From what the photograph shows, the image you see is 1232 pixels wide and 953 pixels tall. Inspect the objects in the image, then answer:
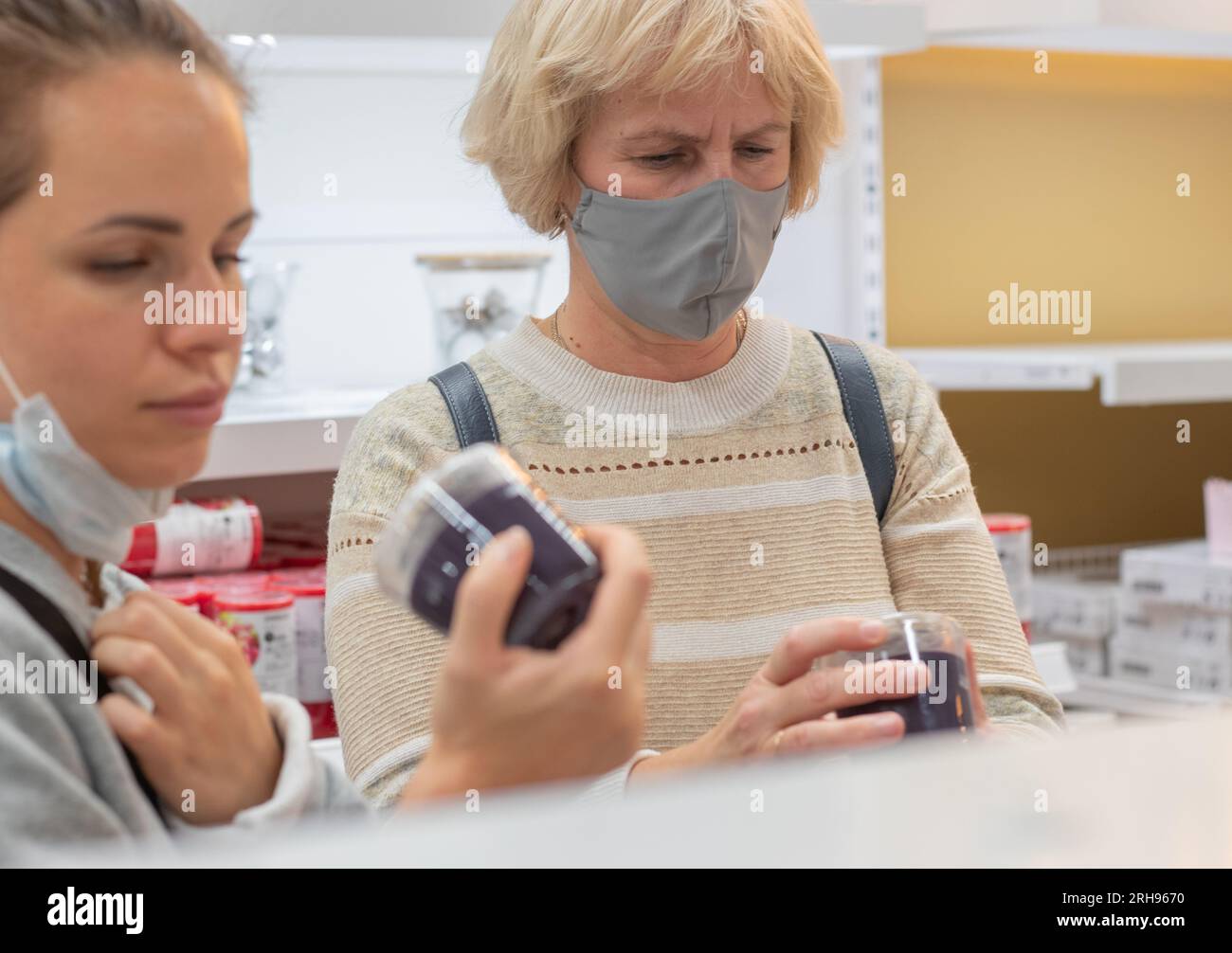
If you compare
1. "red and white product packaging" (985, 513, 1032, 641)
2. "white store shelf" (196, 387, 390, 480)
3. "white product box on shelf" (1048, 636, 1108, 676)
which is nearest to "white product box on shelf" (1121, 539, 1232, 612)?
"white product box on shelf" (1048, 636, 1108, 676)

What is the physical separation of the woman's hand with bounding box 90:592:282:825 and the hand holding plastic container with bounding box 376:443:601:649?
Result: 8 centimetres

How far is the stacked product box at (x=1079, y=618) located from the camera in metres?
2.49

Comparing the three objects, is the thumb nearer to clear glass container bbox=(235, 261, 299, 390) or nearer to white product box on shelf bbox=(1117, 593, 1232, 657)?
clear glass container bbox=(235, 261, 299, 390)

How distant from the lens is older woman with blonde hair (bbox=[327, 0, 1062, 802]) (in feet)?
3.78

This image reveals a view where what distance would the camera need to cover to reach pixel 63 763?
0.50 m

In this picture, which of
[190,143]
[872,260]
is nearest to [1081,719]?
[872,260]

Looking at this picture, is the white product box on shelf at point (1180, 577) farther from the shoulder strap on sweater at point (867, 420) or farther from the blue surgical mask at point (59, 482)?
the blue surgical mask at point (59, 482)

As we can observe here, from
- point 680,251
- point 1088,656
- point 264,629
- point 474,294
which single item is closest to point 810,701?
point 680,251

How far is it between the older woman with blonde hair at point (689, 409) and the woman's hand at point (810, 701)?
0.21m

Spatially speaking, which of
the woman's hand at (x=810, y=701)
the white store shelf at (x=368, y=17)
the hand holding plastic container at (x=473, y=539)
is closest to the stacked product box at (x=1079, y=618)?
the white store shelf at (x=368, y=17)

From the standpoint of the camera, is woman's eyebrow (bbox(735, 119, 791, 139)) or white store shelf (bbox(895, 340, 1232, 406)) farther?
white store shelf (bbox(895, 340, 1232, 406))

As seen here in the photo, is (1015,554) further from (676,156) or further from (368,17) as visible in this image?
(368,17)

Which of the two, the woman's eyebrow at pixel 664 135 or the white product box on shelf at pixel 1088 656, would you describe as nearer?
the woman's eyebrow at pixel 664 135

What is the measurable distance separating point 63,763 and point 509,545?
176 millimetres
